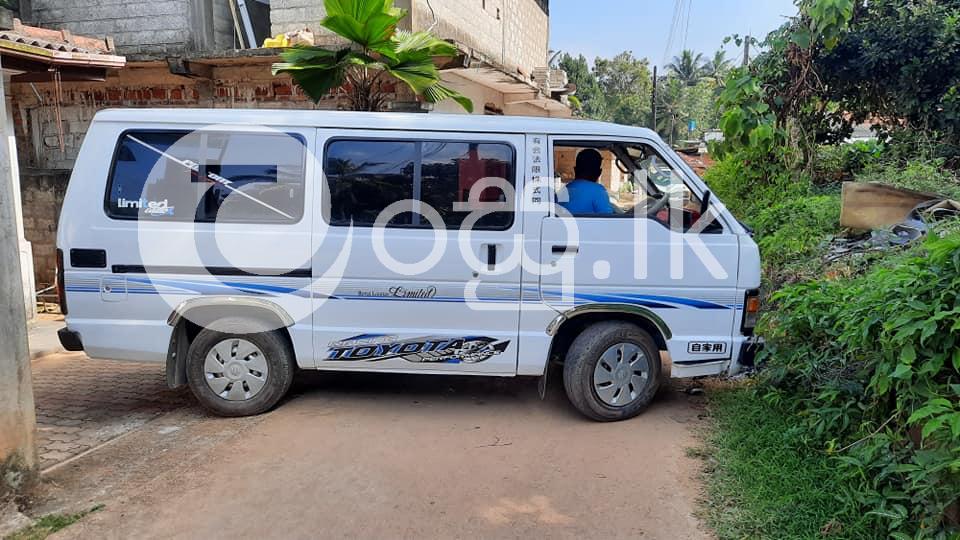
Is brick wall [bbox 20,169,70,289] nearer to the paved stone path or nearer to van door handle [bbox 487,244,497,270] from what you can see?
the paved stone path

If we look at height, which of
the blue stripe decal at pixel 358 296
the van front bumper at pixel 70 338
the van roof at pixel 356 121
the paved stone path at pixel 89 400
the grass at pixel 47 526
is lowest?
the grass at pixel 47 526

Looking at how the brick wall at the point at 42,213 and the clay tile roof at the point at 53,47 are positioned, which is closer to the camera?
the clay tile roof at the point at 53,47

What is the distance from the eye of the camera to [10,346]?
348cm

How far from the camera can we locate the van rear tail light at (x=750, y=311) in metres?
4.54

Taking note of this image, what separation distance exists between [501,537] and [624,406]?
5.68 ft

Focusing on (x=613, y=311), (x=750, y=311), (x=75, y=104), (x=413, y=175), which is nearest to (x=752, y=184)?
(x=750, y=311)

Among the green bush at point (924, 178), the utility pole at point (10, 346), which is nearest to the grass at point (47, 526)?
the utility pole at point (10, 346)

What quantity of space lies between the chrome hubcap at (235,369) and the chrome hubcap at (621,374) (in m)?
2.46

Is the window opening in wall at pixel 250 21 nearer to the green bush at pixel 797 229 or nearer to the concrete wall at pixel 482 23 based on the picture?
the concrete wall at pixel 482 23

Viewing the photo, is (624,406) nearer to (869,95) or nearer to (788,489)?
(788,489)

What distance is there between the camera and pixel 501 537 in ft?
10.7

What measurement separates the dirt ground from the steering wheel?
1522 mm

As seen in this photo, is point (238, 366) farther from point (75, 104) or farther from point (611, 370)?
point (75, 104)

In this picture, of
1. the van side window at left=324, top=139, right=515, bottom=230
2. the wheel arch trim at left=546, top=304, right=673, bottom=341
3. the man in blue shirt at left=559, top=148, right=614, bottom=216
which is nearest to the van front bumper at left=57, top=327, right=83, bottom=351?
the van side window at left=324, top=139, right=515, bottom=230
